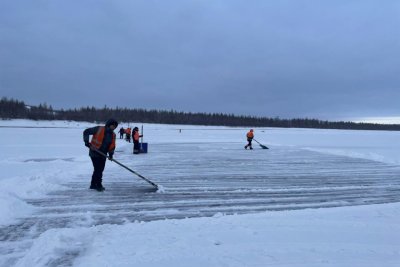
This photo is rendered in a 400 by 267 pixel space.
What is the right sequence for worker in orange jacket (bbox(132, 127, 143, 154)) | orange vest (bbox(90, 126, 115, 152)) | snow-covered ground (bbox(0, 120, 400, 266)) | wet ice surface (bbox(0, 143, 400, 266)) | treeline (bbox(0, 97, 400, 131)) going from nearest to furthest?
snow-covered ground (bbox(0, 120, 400, 266)) → wet ice surface (bbox(0, 143, 400, 266)) → orange vest (bbox(90, 126, 115, 152)) → worker in orange jacket (bbox(132, 127, 143, 154)) → treeline (bbox(0, 97, 400, 131))

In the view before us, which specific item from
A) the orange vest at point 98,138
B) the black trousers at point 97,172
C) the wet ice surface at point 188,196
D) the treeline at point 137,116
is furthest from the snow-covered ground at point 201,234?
the treeline at point 137,116

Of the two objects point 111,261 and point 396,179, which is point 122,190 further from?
point 396,179

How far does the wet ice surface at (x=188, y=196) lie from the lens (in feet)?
18.4

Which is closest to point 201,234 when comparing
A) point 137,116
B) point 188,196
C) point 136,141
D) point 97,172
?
point 188,196

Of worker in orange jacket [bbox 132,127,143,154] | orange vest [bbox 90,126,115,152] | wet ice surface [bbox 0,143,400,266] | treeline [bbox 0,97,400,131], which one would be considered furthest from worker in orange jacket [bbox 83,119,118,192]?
treeline [bbox 0,97,400,131]

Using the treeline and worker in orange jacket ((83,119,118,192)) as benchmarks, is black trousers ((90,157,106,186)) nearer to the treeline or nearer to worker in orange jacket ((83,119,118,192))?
worker in orange jacket ((83,119,118,192))

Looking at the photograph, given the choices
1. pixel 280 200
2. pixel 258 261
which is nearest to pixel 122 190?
pixel 280 200

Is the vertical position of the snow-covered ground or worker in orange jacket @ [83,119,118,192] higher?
worker in orange jacket @ [83,119,118,192]

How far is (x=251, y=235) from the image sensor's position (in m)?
4.93

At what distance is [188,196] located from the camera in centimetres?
793

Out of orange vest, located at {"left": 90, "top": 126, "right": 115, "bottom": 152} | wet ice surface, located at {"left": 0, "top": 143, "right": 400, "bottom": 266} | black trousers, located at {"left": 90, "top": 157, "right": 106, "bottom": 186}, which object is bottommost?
wet ice surface, located at {"left": 0, "top": 143, "right": 400, "bottom": 266}

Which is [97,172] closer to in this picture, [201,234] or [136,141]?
[201,234]

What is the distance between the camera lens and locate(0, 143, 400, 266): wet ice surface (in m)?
5.60

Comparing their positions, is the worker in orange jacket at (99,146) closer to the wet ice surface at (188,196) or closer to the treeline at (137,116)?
the wet ice surface at (188,196)
